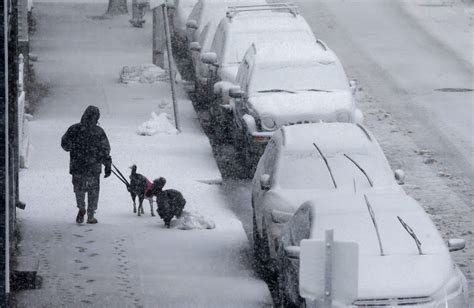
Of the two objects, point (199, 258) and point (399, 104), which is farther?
point (399, 104)

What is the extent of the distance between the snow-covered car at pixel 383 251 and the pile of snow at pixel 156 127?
30.0ft

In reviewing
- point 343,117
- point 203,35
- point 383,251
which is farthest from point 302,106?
point 383,251

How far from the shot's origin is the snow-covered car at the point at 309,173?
1450cm

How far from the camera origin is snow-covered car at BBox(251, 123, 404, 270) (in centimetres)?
1450

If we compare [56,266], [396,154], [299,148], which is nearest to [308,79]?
[396,154]

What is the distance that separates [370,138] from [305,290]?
248 inches

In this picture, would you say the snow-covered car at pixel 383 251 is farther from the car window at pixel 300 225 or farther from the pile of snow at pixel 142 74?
the pile of snow at pixel 142 74

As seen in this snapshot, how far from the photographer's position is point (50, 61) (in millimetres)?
29297

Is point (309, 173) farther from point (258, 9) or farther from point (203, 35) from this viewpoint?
point (203, 35)

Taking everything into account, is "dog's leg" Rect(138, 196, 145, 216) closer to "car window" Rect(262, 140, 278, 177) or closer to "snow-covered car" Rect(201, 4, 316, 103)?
"car window" Rect(262, 140, 278, 177)

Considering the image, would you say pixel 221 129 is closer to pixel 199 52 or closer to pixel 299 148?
pixel 199 52

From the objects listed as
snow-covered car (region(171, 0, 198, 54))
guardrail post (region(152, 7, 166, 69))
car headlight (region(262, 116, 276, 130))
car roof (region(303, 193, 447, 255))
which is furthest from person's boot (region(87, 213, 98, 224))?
snow-covered car (region(171, 0, 198, 54))

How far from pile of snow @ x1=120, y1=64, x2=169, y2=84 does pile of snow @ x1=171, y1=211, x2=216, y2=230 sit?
35.2 feet

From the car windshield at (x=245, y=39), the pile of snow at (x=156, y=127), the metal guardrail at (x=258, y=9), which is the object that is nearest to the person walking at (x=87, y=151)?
the pile of snow at (x=156, y=127)
